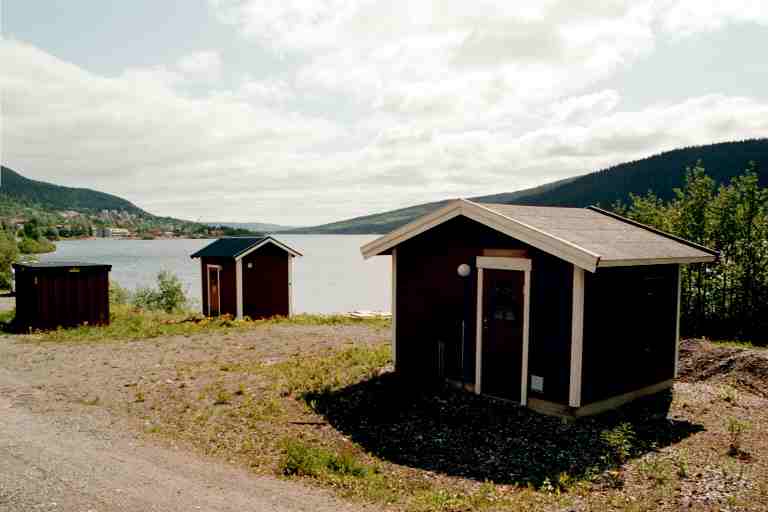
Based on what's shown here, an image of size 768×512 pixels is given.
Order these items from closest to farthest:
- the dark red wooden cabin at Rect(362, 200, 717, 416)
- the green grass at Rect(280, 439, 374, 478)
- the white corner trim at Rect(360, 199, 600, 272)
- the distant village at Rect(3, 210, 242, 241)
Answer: the green grass at Rect(280, 439, 374, 478) < the white corner trim at Rect(360, 199, 600, 272) < the dark red wooden cabin at Rect(362, 200, 717, 416) < the distant village at Rect(3, 210, 242, 241)

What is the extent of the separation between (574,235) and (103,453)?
23.6 ft

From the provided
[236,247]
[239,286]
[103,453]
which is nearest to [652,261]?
[103,453]

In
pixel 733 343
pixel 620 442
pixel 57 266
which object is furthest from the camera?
pixel 57 266

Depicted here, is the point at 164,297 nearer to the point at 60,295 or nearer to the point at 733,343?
the point at 60,295

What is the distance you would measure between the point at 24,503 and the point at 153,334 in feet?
37.3

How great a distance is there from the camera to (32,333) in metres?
15.9

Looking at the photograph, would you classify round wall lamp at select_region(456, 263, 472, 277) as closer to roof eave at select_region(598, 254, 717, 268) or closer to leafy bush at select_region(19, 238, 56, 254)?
roof eave at select_region(598, 254, 717, 268)

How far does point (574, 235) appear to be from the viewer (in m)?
8.37

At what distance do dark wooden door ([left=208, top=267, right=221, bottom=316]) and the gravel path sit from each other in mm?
12743

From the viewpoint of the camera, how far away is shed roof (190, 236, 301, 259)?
19.8 meters

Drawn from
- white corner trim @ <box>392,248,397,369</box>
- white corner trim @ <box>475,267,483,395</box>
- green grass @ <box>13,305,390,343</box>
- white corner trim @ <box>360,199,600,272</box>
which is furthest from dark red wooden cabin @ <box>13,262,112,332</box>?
white corner trim @ <box>475,267,483,395</box>

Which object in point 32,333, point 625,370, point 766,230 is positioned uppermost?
point 766,230

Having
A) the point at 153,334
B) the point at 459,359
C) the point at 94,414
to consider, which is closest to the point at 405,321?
the point at 459,359

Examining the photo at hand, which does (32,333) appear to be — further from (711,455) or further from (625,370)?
(711,455)
